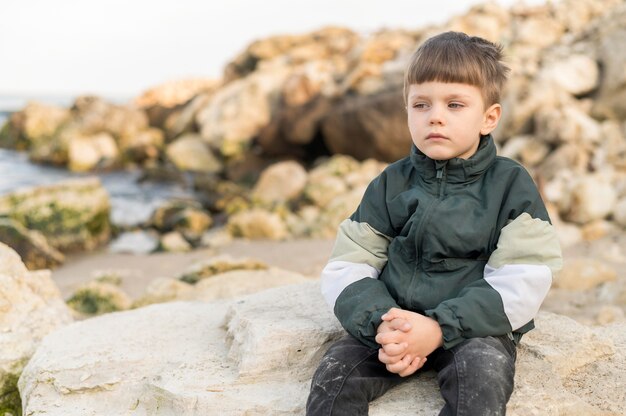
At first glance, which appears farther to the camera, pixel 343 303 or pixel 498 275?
pixel 343 303

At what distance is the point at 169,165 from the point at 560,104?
11380 mm

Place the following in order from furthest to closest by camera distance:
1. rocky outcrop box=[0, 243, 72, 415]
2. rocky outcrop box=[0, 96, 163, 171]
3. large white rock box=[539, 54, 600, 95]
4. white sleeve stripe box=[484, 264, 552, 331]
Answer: rocky outcrop box=[0, 96, 163, 171]
large white rock box=[539, 54, 600, 95]
rocky outcrop box=[0, 243, 72, 415]
white sleeve stripe box=[484, 264, 552, 331]

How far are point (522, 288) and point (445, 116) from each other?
83cm

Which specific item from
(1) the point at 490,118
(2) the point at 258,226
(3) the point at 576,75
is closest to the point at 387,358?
(1) the point at 490,118

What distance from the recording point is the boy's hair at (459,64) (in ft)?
9.13

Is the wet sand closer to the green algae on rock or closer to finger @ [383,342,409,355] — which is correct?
the green algae on rock

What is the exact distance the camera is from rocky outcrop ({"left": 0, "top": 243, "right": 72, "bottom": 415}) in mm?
3703

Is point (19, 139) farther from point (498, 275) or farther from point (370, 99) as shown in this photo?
point (498, 275)

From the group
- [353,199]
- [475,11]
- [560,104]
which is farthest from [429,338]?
[475,11]

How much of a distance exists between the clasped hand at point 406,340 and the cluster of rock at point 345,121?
7291 mm

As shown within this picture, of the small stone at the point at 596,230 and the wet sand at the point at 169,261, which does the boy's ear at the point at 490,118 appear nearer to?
the wet sand at the point at 169,261

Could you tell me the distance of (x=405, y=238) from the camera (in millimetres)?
2900

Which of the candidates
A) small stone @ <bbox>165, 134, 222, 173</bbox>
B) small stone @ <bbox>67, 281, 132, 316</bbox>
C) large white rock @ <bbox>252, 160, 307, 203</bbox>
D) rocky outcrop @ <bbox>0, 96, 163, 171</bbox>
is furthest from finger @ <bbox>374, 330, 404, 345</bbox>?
rocky outcrop @ <bbox>0, 96, 163, 171</bbox>

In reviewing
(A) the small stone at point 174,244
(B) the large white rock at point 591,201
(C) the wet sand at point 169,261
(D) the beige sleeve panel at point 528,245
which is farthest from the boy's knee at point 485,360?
(A) the small stone at point 174,244
